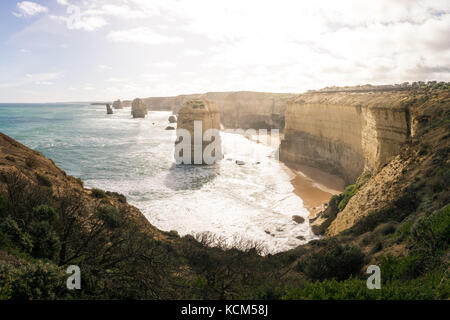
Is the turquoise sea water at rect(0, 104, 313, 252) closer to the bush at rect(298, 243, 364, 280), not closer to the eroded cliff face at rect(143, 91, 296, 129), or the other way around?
the bush at rect(298, 243, 364, 280)

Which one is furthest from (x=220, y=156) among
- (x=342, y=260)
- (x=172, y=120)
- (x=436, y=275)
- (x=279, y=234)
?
(x=172, y=120)

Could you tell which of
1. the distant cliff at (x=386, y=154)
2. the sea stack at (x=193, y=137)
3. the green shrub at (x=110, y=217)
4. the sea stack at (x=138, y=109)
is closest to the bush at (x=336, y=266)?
the distant cliff at (x=386, y=154)

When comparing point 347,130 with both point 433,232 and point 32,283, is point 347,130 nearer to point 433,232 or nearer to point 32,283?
point 433,232

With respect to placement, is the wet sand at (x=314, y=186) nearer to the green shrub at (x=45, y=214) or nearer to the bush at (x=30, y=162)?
the green shrub at (x=45, y=214)

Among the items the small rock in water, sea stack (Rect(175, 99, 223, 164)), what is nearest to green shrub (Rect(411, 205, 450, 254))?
the small rock in water
